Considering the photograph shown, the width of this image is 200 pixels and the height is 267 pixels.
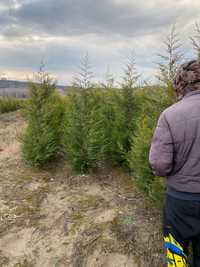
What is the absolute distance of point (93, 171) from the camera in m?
5.59

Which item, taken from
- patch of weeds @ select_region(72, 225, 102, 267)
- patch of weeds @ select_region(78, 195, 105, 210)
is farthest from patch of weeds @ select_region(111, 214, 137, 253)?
patch of weeds @ select_region(78, 195, 105, 210)

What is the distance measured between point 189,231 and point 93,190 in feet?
9.39

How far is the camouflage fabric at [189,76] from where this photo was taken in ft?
6.13

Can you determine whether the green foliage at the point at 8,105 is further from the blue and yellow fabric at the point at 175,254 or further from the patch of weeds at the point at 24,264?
the blue and yellow fabric at the point at 175,254

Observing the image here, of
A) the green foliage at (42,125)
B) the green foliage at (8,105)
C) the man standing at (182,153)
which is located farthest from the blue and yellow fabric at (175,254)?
the green foliage at (8,105)

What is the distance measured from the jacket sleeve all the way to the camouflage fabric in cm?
26

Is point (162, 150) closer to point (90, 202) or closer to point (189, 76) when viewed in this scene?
point (189, 76)

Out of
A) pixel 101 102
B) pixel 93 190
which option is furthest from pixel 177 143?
pixel 101 102

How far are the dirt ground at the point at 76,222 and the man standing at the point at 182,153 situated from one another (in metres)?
1.16

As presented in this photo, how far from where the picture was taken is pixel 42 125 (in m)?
6.08

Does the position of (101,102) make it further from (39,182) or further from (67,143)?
(39,182)

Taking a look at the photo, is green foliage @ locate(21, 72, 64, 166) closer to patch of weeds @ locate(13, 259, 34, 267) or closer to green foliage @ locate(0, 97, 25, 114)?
patch of weeds @ locate(13, 259, 34, 267)

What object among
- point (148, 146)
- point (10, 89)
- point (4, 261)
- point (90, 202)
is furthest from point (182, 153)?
point (10, 89)

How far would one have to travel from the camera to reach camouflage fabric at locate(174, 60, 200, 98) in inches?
73.6
